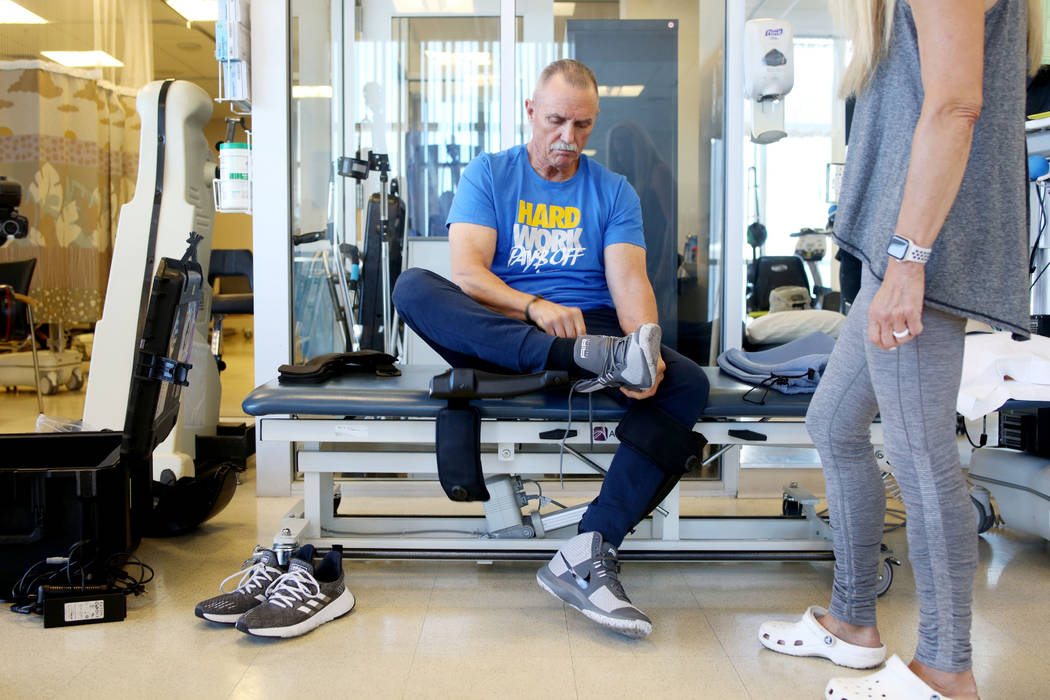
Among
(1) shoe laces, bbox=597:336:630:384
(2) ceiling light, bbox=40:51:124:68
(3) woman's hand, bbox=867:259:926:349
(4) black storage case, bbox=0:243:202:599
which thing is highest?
(2) ceiling light, bbox=40:51:124:68

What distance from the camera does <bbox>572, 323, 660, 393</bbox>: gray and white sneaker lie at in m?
1.63

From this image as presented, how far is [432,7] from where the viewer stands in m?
3.03

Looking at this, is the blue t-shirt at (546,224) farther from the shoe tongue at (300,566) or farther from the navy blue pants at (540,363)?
the shoe tongue at (300,566)

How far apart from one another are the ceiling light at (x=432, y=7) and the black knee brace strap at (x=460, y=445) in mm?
1785

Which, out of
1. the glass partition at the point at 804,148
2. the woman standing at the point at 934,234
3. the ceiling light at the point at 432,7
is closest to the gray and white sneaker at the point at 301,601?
the woman standing at the point at 934,234

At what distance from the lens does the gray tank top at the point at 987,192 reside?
116 centimetres

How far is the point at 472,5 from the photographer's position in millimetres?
2982

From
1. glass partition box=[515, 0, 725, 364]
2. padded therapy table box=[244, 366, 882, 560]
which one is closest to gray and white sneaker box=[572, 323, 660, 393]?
padded therapy table box=[244, 366, 882, 560]

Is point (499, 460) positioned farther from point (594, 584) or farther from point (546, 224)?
point (546, 224)

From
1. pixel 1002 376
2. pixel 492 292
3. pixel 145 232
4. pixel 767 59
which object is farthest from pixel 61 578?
pixel 767 59

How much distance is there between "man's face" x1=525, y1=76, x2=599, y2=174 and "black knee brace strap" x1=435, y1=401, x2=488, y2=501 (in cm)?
66

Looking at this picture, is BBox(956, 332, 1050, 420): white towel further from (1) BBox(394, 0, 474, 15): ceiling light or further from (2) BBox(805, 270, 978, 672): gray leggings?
(1) BBox(394, 0, 474, 15): ceiling light

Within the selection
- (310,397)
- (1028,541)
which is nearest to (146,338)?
(310,397)

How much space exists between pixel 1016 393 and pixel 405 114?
2102 millimetres
